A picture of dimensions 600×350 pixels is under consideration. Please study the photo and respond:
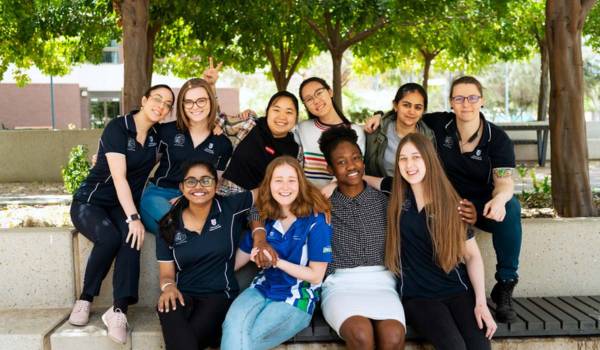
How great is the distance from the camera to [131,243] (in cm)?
408

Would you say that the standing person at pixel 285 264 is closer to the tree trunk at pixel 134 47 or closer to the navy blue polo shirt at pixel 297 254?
the navy blue polo shirt at pixel 297 254

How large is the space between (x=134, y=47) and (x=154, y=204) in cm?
324

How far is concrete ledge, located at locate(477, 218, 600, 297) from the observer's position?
4.55 meters

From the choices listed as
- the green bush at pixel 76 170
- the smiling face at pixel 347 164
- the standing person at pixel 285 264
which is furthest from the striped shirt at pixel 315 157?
the green bush at pixel 76 170

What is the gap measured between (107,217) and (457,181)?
2.39 m

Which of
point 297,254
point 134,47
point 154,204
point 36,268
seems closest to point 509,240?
point 297,254

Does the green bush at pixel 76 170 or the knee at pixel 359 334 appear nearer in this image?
the knee at pixel 359 334

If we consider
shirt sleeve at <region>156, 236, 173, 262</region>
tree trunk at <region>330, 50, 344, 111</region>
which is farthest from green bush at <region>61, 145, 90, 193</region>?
tree trunk at <region>330, 50, 344, 111</region>

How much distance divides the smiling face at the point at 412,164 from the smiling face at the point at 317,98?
0.89 meters

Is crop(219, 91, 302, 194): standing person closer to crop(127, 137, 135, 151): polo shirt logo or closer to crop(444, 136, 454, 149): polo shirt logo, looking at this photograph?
crop(127, 137, 135, 151): polo shirt logo

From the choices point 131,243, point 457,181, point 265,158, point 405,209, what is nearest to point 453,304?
point 405,209

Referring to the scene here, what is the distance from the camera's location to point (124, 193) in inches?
161

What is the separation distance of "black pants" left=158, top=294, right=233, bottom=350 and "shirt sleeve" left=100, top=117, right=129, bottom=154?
43.5 inches

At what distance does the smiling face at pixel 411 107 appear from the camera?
14.1 ft
